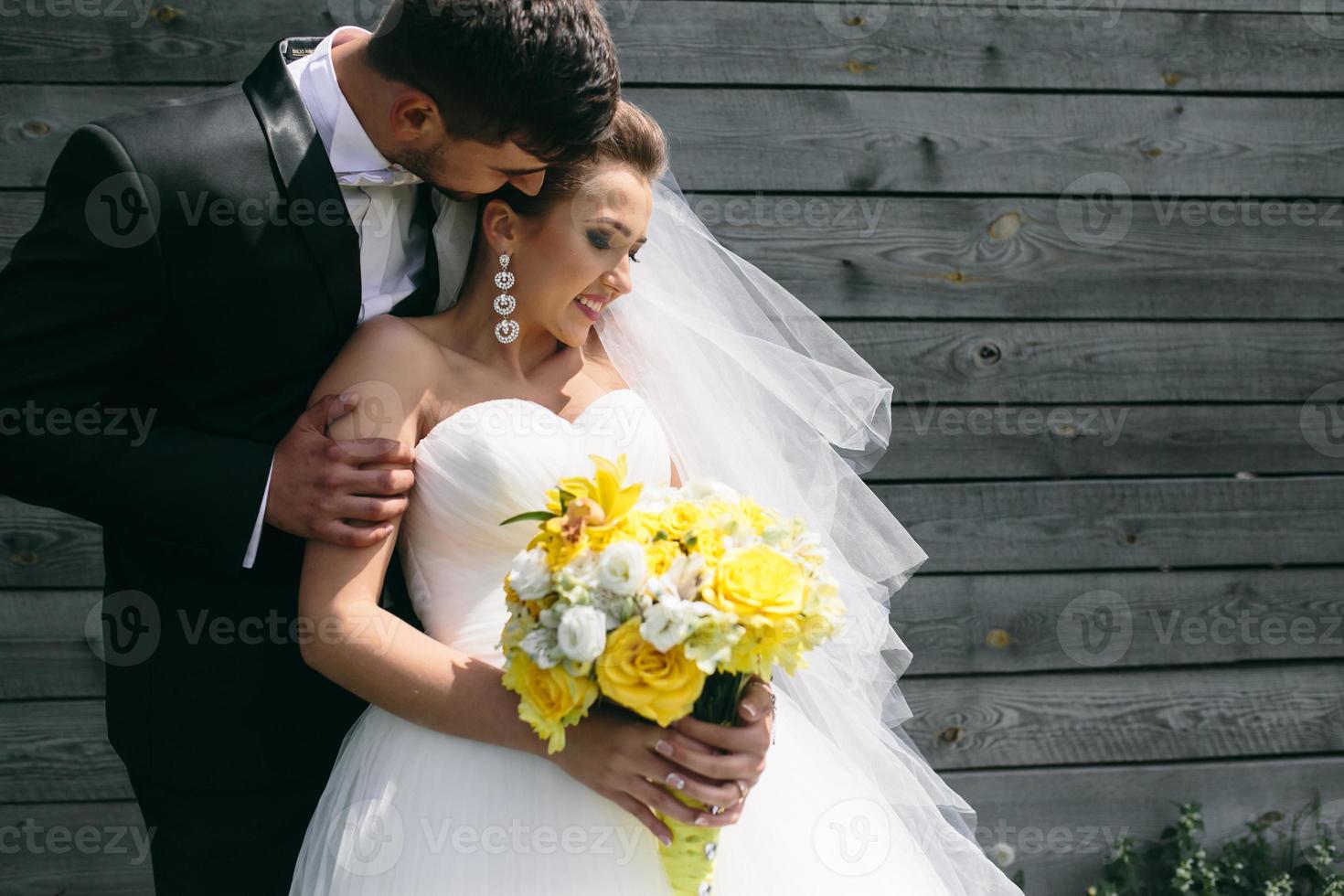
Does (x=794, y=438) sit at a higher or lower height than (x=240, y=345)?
higher

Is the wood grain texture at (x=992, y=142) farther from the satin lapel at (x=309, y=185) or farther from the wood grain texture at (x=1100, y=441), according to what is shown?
the satin lapel at (x=309, y=185)

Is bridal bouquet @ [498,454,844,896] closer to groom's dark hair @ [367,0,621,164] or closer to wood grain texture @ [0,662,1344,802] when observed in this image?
groom's dark hair @ [367,0,621,164]

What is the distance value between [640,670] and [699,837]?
1.18 ft

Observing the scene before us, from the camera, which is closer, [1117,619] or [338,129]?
[338,129]

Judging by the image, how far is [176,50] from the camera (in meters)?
2.90

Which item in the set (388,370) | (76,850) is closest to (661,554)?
(388,370)

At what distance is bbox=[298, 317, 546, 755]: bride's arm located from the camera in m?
1.93

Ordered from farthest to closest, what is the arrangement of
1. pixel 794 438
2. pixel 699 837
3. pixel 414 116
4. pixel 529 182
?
1. pixel 794 438
2. pixel 529 182
3. pixel 414 116
4. pixel 699 837

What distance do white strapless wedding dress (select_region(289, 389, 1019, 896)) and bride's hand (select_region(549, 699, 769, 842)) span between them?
67 mm

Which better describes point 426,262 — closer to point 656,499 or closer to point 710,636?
point 656,499

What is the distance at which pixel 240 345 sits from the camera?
6.36 feet

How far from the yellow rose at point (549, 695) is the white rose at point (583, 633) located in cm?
7

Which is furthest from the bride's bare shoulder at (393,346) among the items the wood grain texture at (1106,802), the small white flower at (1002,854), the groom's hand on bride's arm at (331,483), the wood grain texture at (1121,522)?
the small white flower at (1002,854)

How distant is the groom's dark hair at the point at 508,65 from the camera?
1.86m
